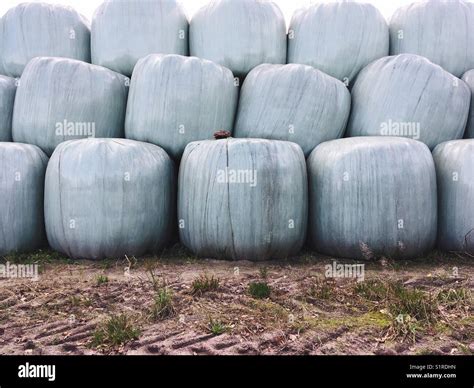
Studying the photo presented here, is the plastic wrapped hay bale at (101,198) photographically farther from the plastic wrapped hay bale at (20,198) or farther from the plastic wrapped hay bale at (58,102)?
the plastic wrapped hay bale at (58,102)

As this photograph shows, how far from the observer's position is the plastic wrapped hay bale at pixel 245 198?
354cm

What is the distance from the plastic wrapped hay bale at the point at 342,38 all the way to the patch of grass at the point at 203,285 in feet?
8.68

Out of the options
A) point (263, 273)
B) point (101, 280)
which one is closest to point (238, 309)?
point (263, 273)

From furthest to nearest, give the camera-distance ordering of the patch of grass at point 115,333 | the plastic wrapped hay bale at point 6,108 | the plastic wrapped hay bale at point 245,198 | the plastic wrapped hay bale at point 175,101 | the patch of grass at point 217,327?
the plastic wrapped hay bale at point 6,108 → the plastic wrapped hay bale at point 175,101 → the plastic wrapped hay bale at point 245,198 → the patch of grass at point 217,327 → the patch of grass at point 115,333

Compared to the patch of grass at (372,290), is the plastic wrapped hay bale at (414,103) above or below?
above

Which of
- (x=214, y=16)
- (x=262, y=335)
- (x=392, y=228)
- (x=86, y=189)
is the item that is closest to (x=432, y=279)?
(x=392, y=228)

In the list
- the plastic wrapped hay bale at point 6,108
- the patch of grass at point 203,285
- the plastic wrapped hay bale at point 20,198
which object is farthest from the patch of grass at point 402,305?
the plastic wrapped hay bale at point 6,108

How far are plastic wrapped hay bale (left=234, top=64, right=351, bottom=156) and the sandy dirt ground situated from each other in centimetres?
117

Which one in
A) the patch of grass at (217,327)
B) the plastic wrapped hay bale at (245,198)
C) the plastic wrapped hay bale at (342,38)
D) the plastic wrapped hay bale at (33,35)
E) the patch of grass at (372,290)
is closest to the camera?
the patch of grass at (217,327)

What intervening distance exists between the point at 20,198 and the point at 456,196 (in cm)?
338

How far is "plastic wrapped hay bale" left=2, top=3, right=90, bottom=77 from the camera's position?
15.9 ft

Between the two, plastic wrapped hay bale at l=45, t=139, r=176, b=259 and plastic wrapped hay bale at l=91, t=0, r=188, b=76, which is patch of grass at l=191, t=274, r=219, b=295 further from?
plastic wrapped hay bale at l=91, t=0, r=188, b=76

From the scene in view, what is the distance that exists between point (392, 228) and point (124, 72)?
2.97 metres
